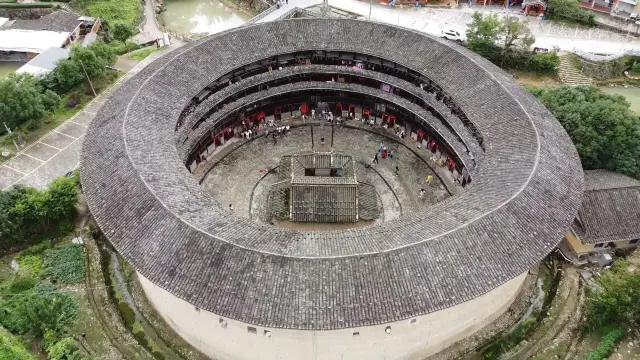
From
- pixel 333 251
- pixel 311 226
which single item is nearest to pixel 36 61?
pixel 311 226

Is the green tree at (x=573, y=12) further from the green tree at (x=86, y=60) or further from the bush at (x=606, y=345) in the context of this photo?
the green tree at (x=86, y=60)

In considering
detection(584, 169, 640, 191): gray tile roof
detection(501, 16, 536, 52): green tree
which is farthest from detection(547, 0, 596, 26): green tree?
detection(584, 169, 640, 191): gray tile roof

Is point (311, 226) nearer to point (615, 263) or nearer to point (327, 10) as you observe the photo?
point (615, 263)

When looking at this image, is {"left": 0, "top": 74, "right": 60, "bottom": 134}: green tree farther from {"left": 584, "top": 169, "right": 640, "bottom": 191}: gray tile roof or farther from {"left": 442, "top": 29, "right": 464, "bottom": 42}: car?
{"left": 584, "top": 169, "right": 640, "bottom": 191}: gray tile roof

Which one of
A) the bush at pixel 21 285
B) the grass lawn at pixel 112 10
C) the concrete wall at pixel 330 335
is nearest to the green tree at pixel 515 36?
the concrete wall at pixel 330 335

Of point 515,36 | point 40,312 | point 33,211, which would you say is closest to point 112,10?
point 33,211
